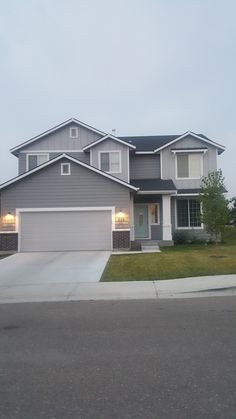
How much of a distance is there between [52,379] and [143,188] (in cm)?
2134

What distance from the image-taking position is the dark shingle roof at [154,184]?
25834 millimetres

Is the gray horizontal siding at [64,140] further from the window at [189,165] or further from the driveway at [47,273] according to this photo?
the driveway at [47,273]

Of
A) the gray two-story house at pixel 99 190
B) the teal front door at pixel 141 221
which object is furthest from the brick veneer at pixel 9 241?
the teal front door at pixel 141 221

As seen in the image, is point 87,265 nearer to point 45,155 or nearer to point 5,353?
point 5,353

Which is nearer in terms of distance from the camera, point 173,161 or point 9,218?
point 9,218

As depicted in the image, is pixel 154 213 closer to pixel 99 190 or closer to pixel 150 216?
pixel 150 216

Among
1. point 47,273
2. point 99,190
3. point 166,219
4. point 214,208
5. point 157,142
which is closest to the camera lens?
point 47,273

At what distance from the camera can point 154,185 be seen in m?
26.5

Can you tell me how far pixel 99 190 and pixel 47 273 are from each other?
30.0ft

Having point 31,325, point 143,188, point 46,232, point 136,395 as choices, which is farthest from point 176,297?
point 143,188

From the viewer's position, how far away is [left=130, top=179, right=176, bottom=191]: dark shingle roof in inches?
1017

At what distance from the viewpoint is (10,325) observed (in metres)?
8.16

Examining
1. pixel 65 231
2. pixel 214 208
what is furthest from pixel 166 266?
pixel 65 231

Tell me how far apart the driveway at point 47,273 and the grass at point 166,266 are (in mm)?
637
